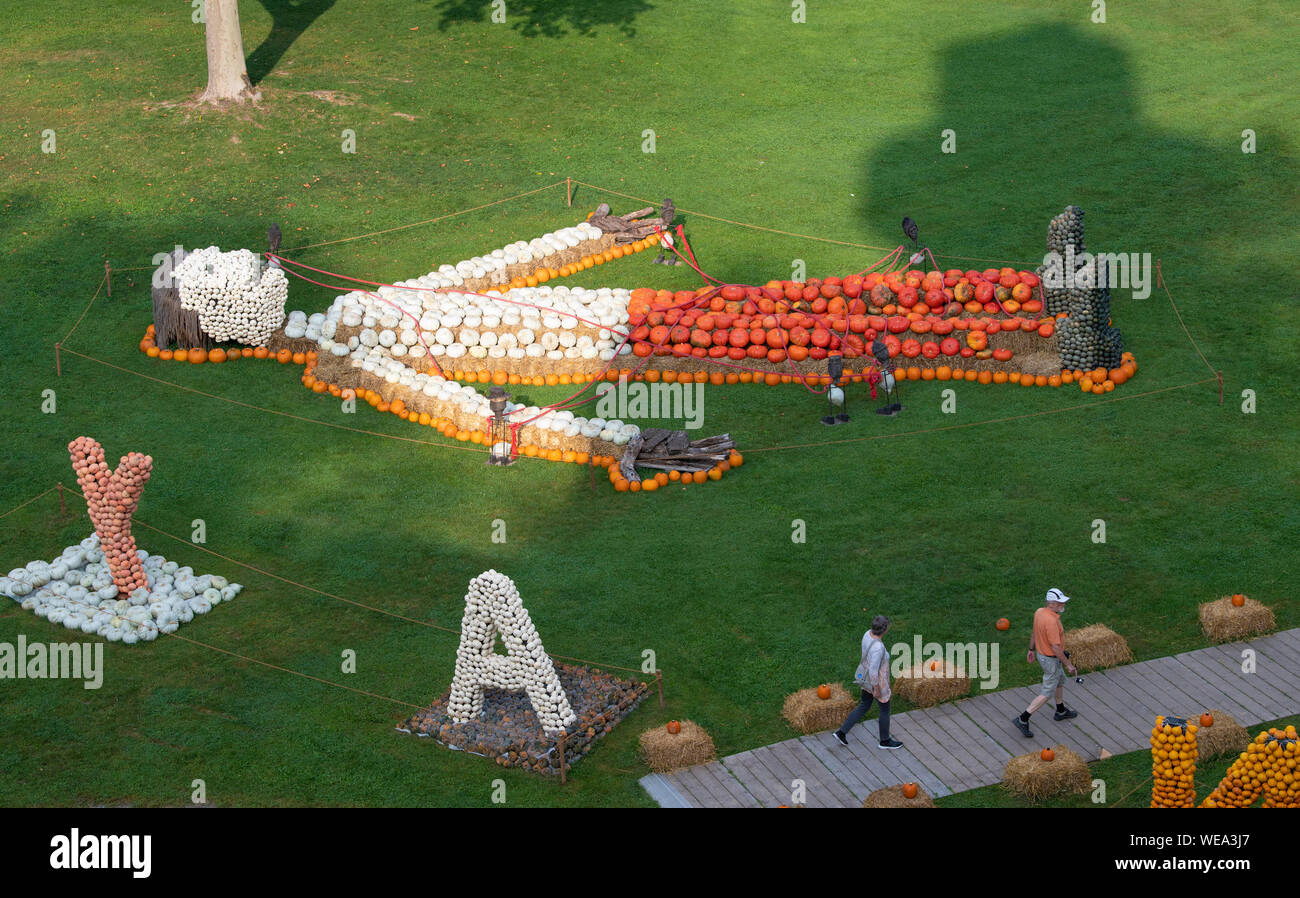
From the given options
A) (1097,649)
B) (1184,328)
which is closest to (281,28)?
(1184,328)

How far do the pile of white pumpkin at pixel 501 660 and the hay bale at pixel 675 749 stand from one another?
116cm

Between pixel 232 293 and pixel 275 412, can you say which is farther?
pixel 232 293

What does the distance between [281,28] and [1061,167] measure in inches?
862

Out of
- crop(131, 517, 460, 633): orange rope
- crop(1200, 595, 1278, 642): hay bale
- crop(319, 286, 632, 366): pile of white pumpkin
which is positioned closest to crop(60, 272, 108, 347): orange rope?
crop(319, 286, 632, 366): pile of white pumpkin

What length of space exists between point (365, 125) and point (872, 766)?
2558 centimetres

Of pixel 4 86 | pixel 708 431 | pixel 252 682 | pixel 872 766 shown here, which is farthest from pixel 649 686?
pixel 4 86

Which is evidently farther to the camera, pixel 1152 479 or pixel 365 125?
pixel 365 125

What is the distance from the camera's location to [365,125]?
131 ft

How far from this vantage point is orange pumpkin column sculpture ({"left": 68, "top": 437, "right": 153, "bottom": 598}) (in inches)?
880

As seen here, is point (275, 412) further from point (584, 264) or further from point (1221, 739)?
point (1221, 739)

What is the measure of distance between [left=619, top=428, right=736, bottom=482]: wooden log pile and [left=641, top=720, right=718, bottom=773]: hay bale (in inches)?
284

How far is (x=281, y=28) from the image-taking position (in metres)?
44.5

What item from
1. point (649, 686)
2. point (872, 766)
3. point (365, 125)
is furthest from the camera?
point (365, 125)

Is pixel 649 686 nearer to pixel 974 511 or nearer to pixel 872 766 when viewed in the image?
pixel 872 766
